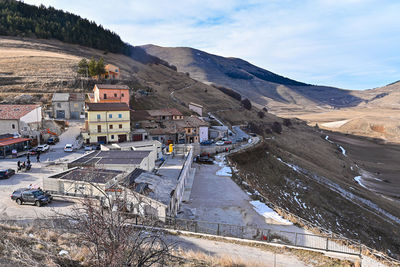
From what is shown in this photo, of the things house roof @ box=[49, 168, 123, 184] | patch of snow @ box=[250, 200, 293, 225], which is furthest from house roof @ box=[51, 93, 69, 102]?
patch of snow @ box=[250, 200, 293, 225]

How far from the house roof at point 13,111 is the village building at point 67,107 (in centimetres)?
842

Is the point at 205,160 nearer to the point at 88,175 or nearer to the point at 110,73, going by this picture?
the point at 88,175

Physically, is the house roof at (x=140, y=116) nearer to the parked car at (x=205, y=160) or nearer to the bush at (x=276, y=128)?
the parked car at (x=205, y=160)

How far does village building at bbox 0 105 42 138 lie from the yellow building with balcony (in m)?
7.50

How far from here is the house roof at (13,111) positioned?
36.4 m

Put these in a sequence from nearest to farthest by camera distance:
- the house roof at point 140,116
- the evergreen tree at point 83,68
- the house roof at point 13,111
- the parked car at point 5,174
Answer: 1. the parked car at point 5,174
2. the house roof at point 13,111
3. the house roof at point 140,116
4. the evergreen tree at point 83,68

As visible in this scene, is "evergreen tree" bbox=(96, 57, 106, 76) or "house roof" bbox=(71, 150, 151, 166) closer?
"house roof" bbox=(71, 150, 151, 166)

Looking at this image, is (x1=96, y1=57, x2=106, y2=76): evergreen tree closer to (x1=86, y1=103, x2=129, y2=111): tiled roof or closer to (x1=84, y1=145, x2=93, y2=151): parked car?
(x1=86, y1=103, x2=129, y2=111): tiled roof

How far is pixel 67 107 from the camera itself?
48.5 meters

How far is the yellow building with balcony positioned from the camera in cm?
3969

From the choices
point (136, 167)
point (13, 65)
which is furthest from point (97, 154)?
point (13, 65)

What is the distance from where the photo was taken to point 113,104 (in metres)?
43.3

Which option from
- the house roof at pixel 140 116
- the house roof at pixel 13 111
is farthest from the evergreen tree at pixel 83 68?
the house roof at pixel 13 111

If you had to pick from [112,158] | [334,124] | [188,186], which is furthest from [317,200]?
[334,124]
